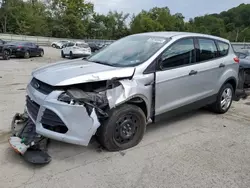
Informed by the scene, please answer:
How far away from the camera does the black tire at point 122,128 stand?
3311 mm

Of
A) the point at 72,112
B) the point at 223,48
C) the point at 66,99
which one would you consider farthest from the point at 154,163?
the point at 223,48

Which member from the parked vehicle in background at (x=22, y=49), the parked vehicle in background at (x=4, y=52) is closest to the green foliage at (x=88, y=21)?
the parked vehicle in background at (x=22, y=49)

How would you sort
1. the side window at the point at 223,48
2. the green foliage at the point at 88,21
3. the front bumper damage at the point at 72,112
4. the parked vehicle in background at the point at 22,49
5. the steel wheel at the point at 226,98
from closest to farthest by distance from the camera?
the front bumper damage at the point at 72,112 → the side window at the point at 223,48 → the steel wheel at the point at 226,98 → the parked vehicle in background at the point at 22,49 → the green foliage at the point at 88,21

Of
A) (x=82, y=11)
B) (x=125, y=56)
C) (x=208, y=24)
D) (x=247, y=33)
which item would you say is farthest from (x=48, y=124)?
(x=208, y=24)

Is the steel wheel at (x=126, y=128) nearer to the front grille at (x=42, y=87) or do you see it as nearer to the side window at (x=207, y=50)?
the front grille at (x=42, y=87)

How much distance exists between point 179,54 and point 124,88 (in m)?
1.37

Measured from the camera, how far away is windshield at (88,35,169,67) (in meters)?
3.81

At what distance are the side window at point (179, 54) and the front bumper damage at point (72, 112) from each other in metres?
1.02

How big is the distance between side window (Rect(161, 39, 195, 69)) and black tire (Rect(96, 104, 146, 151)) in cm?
91

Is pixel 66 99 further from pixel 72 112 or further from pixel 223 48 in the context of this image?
pixel 223 48

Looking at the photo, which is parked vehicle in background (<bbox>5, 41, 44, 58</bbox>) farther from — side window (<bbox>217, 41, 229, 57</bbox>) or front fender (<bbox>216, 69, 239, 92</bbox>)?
front fender (<bbox>216, 69, 239, 92</bbox>)

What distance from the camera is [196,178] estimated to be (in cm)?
295

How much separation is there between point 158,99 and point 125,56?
0.89 m

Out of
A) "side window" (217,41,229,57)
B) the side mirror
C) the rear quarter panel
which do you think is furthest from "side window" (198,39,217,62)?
the side mirror
